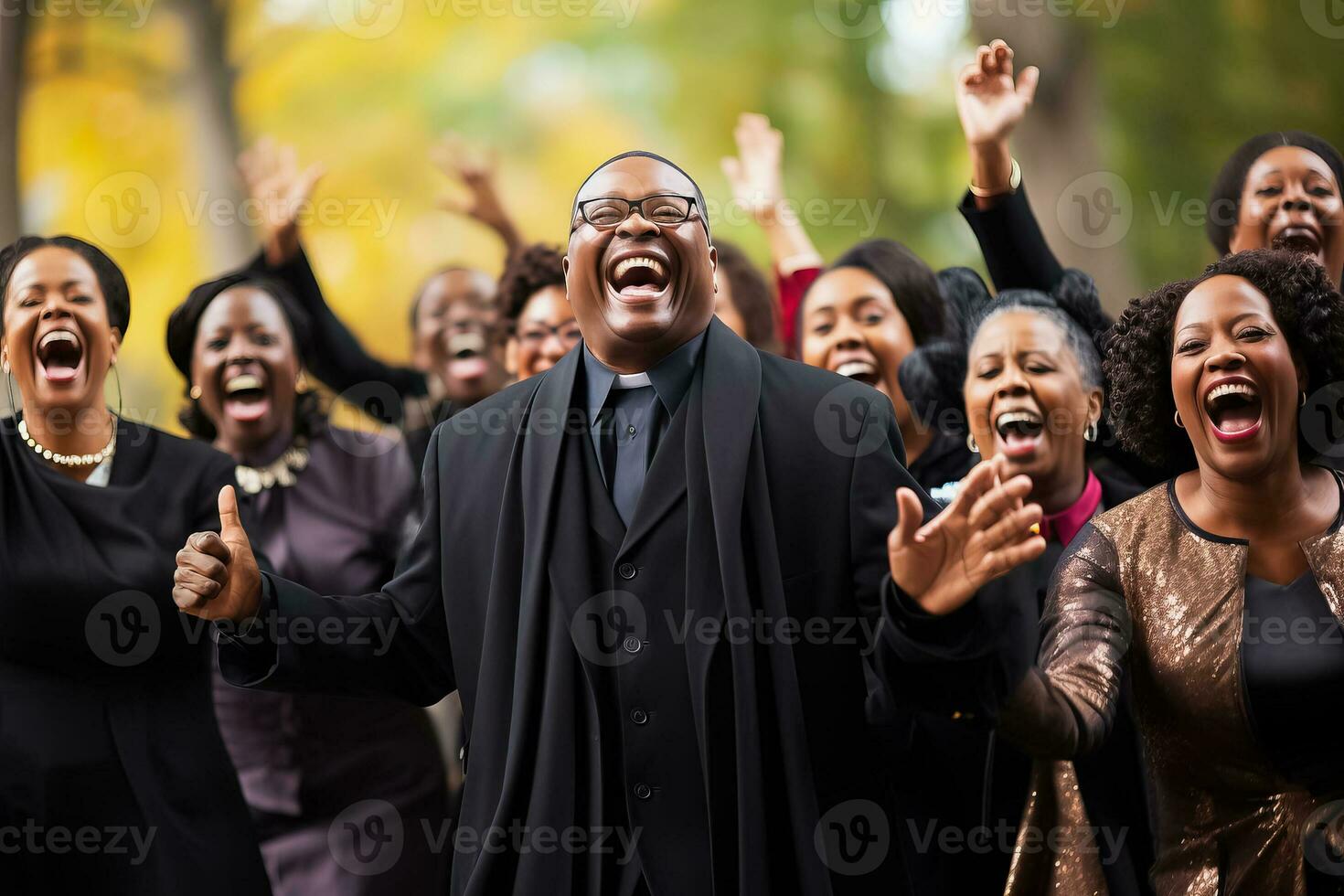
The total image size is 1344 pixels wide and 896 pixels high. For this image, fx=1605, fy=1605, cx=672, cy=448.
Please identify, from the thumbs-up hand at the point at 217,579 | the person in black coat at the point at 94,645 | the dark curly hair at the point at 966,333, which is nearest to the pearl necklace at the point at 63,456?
the person in black coat at the point at 94,645

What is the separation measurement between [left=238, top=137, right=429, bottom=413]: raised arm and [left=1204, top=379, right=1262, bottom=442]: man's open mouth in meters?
3.11

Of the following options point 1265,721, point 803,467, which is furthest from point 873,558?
point 1265,721

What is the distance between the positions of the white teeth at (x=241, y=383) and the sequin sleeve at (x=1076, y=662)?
8.29 feet

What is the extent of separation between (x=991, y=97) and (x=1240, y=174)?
67 cm

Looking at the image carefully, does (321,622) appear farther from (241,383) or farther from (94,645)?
(241,383)

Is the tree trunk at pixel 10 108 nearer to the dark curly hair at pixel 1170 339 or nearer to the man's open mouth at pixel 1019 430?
the man's open mouth at pixel 1019 430

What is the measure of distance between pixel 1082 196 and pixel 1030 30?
2.84 feet

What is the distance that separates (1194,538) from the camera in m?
2.99

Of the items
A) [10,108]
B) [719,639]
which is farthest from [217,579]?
[10,108]

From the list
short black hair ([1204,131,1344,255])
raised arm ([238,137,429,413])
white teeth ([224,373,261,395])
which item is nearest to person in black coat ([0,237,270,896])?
white teeth ([224,373,261,395])

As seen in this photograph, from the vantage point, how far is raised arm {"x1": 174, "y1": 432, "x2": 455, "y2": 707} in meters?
2.80

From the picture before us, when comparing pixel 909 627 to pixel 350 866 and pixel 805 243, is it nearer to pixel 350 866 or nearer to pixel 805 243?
pixel 350 866

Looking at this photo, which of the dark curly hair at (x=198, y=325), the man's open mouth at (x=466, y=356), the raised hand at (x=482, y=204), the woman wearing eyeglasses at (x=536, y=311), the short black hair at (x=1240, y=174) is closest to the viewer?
the short black hair at (x=1240, y=174)

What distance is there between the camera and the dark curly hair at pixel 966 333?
402 cm
